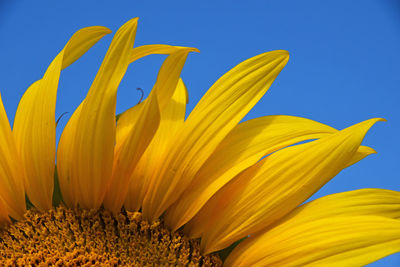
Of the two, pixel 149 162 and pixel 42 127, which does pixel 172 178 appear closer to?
pixel 149 162

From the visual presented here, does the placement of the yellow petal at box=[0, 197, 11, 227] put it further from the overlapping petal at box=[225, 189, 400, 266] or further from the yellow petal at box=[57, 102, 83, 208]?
the overlapping petal at box=[225, 189, 400, 266]

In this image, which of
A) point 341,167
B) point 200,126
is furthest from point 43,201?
point 341,167

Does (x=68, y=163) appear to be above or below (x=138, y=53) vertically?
below

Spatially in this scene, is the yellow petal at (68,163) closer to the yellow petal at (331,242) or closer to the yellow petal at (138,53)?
the yellow petal at (138,53)

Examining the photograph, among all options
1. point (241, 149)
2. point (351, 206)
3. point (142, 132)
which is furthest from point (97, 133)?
point (351, 206)

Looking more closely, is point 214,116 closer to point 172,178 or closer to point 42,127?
point 172,178

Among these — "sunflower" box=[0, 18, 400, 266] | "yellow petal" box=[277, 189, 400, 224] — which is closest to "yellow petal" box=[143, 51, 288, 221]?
"sunflower" box=[0, 18, 400, 266]
